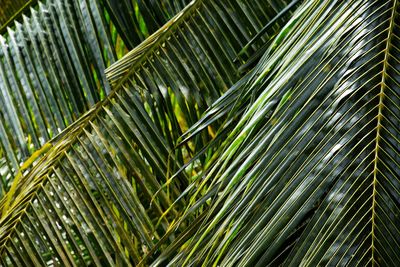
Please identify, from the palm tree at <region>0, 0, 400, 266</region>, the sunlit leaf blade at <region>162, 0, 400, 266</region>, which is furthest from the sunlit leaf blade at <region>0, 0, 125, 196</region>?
the sunlit leaf blade at <region>162, 0, 400, 266</region>

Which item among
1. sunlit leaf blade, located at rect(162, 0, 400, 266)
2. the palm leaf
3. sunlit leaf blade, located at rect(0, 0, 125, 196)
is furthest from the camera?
sunlit leaf blade, located at rect(0, 0, 125, 196)

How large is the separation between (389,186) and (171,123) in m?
0.83

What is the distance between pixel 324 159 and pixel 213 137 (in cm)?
64

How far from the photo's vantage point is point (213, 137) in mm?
1422

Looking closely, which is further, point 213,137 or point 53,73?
point 53,73

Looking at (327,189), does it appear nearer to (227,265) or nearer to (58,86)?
(227,265)

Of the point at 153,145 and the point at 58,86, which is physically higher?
the point at 58,86

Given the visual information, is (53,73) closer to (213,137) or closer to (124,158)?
(124,158)

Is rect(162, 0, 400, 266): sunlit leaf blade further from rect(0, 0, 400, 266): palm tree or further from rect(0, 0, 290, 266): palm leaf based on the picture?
rect(0, 0, 290, 266): palm leaf

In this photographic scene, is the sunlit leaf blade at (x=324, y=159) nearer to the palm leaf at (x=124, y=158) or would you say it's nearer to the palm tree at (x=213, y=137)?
the palm tree at (x=213, y=137)

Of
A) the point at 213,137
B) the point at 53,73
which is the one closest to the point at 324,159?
the point at 213,137

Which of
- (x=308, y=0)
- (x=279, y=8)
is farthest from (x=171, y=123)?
(x=308, y=0)

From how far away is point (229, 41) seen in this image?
1.54 meters

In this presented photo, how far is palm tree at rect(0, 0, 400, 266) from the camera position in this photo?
769mm
